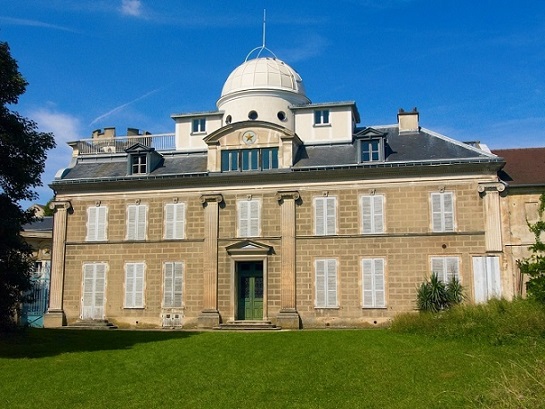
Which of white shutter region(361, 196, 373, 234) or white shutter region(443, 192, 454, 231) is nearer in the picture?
white shutter region(443, 192, 454, 231)

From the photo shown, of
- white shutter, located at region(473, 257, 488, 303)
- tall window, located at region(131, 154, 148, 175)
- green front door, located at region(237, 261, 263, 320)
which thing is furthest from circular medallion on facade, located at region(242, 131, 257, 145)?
white shutter, located at region(473, 257, 488, 303)

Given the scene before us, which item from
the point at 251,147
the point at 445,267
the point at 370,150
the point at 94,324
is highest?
the point at 251,147

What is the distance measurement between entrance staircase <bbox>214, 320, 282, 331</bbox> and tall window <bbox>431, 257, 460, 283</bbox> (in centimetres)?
664

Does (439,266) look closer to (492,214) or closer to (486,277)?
(486,277)

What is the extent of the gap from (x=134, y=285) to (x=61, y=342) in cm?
803

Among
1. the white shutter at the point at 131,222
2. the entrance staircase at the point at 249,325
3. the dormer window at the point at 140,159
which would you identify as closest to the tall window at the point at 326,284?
the entrance staircase at the point at 249,325

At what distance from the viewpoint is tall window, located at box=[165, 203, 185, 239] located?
26778 mm

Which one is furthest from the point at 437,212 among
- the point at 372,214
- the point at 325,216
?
the point at 325,216

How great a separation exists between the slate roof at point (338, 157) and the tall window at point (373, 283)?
410 centimetres

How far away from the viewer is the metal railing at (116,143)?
3078 cm

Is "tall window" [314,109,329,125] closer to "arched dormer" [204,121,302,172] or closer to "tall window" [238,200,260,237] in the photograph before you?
"arched dormer" [204,121,302,172]

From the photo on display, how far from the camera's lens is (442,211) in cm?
2470

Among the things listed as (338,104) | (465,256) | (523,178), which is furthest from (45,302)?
(523,178)

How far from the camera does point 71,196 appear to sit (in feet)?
92.7
